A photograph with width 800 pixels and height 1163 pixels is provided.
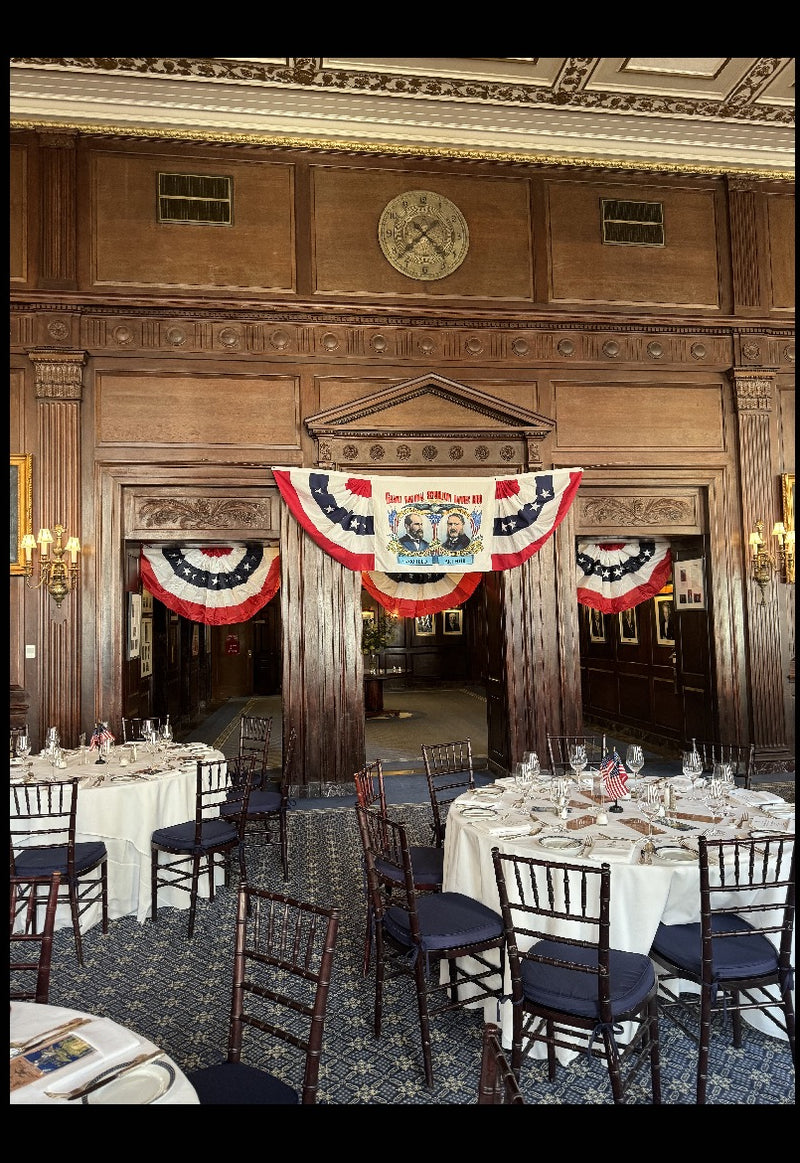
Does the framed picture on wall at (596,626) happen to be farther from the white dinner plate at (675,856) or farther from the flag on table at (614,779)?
the white dinner plate at (675,856)

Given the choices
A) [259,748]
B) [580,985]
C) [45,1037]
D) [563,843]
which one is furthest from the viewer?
[259,748]

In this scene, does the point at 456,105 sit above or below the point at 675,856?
above

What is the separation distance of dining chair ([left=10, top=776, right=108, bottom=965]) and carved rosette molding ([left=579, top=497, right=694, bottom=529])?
566cm

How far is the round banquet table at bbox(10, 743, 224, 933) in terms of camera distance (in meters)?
4.66

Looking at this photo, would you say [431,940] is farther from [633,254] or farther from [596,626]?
[596,626]

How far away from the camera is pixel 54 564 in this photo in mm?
6914

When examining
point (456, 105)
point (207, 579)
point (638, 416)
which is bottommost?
point (207, 579)

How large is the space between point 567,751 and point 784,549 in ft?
13.0

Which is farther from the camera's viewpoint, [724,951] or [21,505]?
[21,505]

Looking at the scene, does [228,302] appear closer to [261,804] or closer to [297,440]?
[297,440]

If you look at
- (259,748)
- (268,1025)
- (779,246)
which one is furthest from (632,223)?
(268,1025)

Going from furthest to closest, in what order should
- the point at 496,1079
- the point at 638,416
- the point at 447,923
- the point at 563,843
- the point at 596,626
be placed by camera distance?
1. the point at 596,626
2. the point at 638,416
3. the point at 563,843
4. the point at 447,923
5. the point at 496,1079

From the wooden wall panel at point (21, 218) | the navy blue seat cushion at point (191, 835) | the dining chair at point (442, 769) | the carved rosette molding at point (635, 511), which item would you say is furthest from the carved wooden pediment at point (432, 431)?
the navy blue seat cushion at point (191, 835)

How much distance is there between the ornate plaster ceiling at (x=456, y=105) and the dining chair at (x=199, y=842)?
21.0 ft
